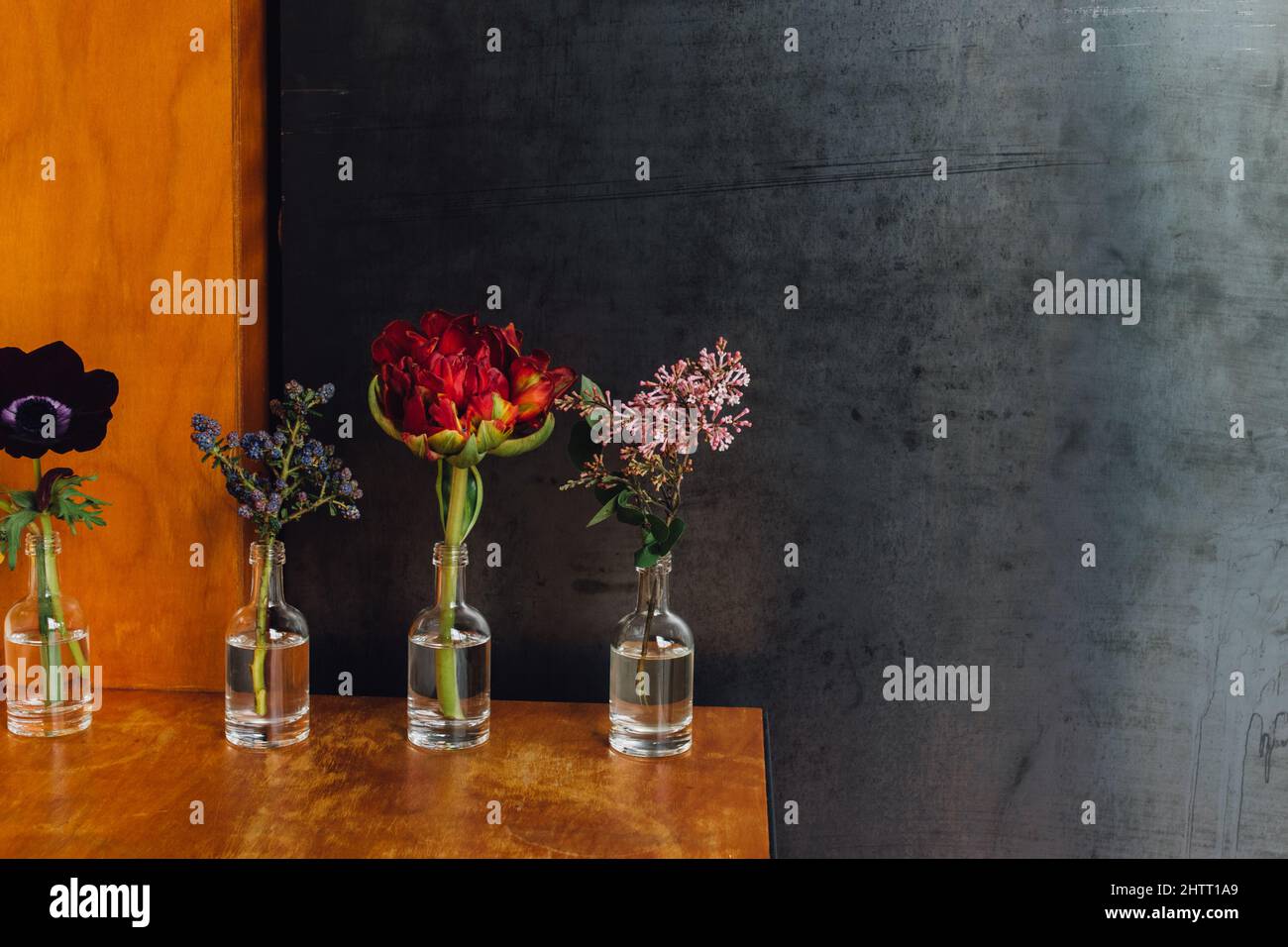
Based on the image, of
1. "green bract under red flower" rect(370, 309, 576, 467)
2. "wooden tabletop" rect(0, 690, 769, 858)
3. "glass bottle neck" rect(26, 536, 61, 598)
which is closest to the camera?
"wooden tabletop" rect(0, 690, 769, 858)

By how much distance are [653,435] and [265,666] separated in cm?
54

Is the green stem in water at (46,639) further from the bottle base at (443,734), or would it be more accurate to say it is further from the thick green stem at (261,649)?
the bottle base at (443,734)

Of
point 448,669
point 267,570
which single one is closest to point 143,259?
point 267,570

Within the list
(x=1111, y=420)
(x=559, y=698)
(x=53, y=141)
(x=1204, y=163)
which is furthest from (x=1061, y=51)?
(x=53, y=141)

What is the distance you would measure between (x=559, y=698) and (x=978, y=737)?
1.93 feet

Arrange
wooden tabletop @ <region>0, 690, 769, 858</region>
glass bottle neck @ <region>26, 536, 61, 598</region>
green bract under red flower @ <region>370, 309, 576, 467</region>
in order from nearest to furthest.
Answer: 1. wooden tabletop @ <region>0, 690, 769, 858</region>
2. green bract under red flower @ <region>370, 309, 576, 467</region>
3. glass bottle neck @ <region>26, 536, 61, 598</region>

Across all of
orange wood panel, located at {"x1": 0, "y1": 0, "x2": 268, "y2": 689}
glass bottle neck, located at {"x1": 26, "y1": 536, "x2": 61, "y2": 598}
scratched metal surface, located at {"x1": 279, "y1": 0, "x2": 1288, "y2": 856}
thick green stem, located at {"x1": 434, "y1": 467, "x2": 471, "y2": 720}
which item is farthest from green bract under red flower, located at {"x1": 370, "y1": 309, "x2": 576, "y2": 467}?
glass bottle neck, located at {"x1": 26, "y1": 536, "x2": 61, "y2": 598}

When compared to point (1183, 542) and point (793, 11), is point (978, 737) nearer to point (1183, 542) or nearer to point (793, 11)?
point (1183, 542)

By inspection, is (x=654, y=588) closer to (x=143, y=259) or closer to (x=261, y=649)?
(x=261, y=649)

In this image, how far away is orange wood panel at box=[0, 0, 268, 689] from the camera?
1354 millimetres

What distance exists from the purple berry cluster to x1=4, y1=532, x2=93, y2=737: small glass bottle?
0.25 metres

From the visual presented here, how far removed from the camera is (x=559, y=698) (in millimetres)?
1425

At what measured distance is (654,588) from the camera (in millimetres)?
1243

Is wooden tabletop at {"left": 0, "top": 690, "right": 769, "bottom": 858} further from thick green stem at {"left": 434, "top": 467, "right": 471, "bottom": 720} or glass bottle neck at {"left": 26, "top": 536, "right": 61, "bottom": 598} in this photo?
glass bottle neck at {"left": 26, "top": 536, "right": 61, "bottom": 598}
